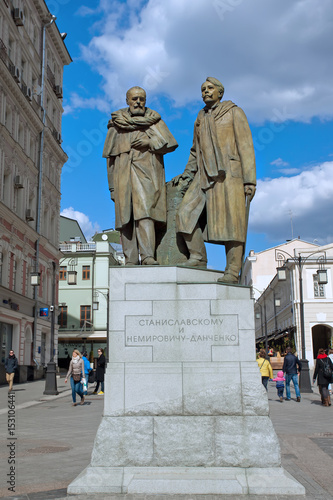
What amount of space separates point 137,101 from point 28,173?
29884mm

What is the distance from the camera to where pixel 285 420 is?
12.9 metres

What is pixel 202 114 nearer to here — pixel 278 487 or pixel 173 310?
pixel 173 310

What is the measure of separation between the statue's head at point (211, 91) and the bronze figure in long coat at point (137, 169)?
25.1 inches

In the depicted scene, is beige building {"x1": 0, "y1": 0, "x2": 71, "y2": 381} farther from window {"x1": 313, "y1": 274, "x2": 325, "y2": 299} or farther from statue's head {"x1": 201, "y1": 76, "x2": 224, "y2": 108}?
window {"x1": 313, "y1": 274, "x2": 325, "y2": 299}

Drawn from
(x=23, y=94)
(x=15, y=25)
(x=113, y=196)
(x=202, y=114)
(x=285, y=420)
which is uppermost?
(x=15, y=25)

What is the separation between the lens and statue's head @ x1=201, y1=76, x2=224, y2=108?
7.06 m

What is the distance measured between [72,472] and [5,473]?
0.84 m

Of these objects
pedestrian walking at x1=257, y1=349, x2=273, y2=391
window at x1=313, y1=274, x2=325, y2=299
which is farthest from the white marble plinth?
window at x1=313, y1=274, x2=325, y2=299

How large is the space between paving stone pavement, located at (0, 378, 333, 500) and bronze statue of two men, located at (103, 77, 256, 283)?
2.57m

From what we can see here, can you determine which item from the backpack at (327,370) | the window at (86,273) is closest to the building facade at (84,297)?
the window at (86,273)

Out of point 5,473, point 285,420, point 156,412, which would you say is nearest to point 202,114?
point 156,412

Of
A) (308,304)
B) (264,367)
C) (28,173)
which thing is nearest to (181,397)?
(264,367)

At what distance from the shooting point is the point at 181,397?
5953 millimetres

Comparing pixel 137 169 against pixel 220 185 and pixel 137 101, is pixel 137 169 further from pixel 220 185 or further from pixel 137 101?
pixel 220 185
